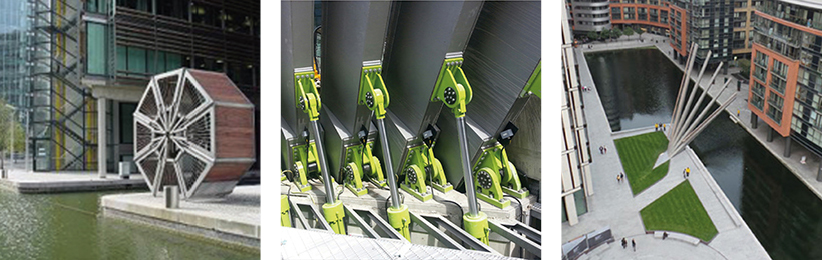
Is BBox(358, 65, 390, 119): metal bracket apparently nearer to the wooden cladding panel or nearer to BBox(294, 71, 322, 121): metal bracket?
BBox(294, 71, 322, 121): metal bracket

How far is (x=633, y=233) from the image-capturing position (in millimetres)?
3121

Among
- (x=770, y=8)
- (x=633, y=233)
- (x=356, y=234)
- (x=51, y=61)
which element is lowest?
(x=356, y=234)

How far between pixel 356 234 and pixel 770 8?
276 centimetres

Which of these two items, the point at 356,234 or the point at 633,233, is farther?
the point at 356,234

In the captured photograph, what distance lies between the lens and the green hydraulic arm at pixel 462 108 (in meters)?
3.16

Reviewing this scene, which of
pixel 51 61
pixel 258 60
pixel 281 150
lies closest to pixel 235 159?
pixel 281 150

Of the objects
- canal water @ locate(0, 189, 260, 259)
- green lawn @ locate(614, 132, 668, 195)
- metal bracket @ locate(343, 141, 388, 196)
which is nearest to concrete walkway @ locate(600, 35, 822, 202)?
green lawn @ locate(614, 132, 668, 195)

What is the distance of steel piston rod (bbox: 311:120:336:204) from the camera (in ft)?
12.2

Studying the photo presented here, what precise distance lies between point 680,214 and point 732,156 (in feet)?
1.38

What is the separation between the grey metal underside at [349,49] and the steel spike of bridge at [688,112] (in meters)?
1.77

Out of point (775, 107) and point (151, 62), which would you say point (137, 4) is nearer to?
point (151, 62)

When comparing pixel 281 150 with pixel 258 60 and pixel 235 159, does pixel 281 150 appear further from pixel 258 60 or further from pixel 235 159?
pixel 258 60

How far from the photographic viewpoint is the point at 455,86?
3164 mm

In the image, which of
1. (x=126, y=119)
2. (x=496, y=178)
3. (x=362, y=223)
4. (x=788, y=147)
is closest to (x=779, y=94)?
(x=788, y=147)
